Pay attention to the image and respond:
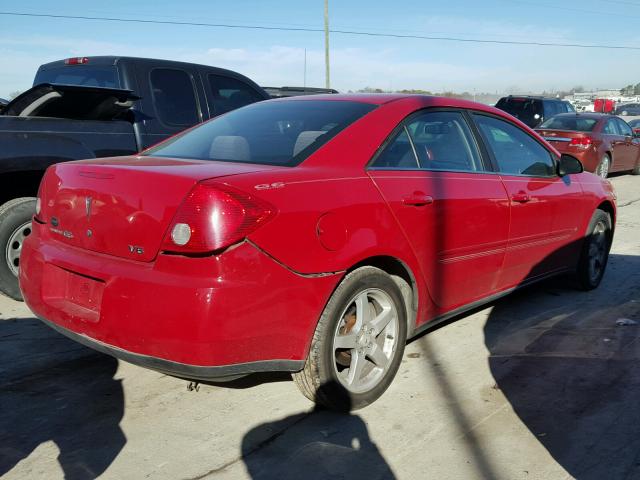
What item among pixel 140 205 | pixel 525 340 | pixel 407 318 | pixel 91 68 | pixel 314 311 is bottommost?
pixel 525 340

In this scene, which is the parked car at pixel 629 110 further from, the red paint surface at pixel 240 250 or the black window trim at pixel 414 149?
the red paint surface at pixel 240 250

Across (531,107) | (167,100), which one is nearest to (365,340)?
(167,100)

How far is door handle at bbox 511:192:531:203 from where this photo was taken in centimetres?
427

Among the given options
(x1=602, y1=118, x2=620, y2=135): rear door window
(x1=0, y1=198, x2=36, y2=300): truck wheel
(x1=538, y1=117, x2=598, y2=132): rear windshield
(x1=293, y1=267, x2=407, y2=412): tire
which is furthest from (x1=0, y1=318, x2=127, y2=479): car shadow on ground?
(x1=602, y1=118, x2=620, y2=135): rear door window

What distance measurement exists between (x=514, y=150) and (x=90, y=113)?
3.43 m

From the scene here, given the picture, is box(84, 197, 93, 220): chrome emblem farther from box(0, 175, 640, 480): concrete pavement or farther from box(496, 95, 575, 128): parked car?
box(496, 95, 575, 128): parked car

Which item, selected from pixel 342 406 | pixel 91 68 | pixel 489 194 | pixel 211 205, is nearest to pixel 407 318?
pixel 342 406

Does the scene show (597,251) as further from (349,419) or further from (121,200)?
(121,200)

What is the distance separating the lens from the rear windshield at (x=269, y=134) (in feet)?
11.0

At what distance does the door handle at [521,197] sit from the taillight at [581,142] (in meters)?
9.93

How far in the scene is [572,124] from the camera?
14031mm

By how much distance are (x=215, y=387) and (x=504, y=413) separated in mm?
1536

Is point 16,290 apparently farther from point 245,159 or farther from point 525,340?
point 525,340

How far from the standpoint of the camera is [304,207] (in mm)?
2867
